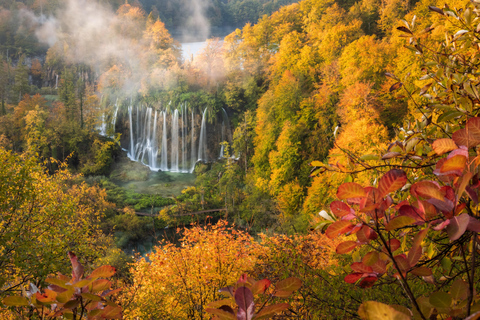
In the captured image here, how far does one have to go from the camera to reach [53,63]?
36.6 metres

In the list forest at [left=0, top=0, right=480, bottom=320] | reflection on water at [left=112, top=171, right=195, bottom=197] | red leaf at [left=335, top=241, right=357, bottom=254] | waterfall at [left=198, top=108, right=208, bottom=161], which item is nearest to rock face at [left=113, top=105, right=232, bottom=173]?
waterfall at [left=198, top=108, right=208, bottom=161]

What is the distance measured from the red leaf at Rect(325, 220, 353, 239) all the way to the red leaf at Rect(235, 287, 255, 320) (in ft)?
0.95

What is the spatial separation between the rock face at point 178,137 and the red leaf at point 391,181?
2497 cm

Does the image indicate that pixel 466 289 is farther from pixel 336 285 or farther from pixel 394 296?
pixel 336 285

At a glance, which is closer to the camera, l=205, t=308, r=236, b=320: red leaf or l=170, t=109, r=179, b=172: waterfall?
l=205, t=308, r=236, b=320: red leaf

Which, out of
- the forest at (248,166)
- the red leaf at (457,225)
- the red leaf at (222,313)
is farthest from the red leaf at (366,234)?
the red leaf at (222,313)

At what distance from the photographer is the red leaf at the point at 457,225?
0.54 meters

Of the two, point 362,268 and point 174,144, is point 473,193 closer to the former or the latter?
point 362,268

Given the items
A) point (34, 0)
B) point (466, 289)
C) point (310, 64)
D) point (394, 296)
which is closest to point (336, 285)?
point (394, 296)

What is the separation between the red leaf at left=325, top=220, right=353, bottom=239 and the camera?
0.78 metres

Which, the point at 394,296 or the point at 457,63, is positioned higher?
the point at 457,63

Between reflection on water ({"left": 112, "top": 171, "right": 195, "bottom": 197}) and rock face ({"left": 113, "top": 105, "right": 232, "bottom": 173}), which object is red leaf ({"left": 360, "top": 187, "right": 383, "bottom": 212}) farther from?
rock face ({"left": 113, "top": 105, "right": 232, "bottom": 173})

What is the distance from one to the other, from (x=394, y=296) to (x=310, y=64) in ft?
61.5

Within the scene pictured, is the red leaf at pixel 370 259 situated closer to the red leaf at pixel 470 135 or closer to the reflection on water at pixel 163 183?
the red leaf at pixel 470 135
